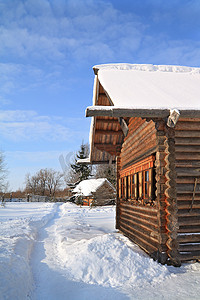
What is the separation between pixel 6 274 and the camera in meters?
4.04

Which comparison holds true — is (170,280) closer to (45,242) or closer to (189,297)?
(189,297)

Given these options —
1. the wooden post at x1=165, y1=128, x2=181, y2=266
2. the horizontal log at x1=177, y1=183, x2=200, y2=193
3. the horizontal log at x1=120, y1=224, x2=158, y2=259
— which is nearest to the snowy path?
the wooden post at x1=165, y1=128, x2=181, y2=266

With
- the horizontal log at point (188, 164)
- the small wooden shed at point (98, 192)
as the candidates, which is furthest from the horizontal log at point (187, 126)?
the small wooden shed at point (98, 192)

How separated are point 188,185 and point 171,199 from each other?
0.73 meters

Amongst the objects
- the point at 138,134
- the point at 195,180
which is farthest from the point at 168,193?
the point at 138,134

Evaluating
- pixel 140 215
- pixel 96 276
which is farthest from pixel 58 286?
pixel 140 215

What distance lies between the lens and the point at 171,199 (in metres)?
5.74

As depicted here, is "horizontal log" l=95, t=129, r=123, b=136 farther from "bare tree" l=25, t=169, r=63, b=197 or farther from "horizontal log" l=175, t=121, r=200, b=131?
"bare tree" l=25, t=169, r=63, b=197

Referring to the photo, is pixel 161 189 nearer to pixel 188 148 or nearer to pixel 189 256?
pixel 188 148

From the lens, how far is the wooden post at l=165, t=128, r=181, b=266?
555 centimetres

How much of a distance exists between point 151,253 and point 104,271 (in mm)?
1860

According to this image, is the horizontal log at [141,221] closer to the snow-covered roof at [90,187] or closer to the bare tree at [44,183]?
the snow-covered roof at [90,187]

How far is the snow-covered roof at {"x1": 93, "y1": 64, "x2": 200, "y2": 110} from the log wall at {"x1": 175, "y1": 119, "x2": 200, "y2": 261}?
31.3 inches

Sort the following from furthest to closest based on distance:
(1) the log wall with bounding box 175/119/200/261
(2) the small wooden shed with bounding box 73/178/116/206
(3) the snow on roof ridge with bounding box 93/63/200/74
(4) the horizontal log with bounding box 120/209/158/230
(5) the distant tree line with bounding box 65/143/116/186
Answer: (5) the distant tree line with bounding box 65/143/116/186 < (2) the small wooden shed with bounding box 73/178/116/206 < (3) the snow on roof ridge with bounding box 93/63/200/74 < (4) the horizontal log with bounding box 120/209/158/230 < (1) the log wall with bounding box 175/119/200/261
